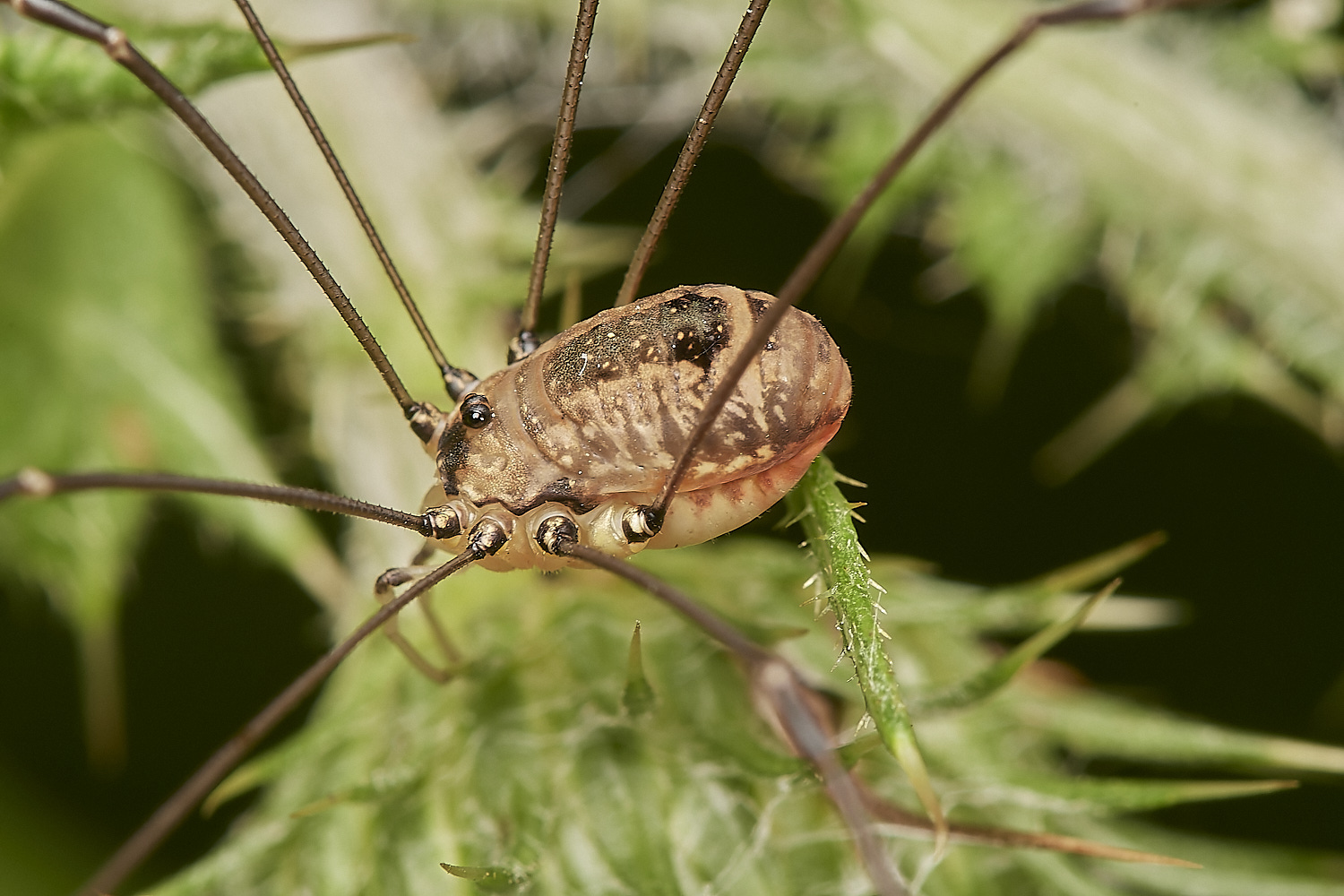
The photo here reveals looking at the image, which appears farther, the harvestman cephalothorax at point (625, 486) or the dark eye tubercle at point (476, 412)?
the dark eye tubercle at point (476, 412)

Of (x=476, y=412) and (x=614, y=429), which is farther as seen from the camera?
(x=476, y=412)

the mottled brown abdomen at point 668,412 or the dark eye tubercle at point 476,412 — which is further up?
the dark eye tubercle at point 476,412

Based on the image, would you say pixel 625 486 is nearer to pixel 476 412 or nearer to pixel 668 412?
pixel 668 412

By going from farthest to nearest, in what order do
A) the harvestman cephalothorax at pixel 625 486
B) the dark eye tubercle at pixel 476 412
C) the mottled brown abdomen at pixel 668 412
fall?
the dark eye tubercle at pixel 476 412 < the mottled brown abdomen at pixel 668 412 < the harvestman cephalothorax at pixel 625 486

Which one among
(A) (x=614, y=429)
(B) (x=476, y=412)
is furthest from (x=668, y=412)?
(B) (x=476, y=412)

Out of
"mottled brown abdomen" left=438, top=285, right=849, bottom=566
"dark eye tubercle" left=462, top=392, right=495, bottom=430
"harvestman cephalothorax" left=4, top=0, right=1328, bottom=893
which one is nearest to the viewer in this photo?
"harvestman cephalothorax" left=4, top=0, right=1328, bottom=893

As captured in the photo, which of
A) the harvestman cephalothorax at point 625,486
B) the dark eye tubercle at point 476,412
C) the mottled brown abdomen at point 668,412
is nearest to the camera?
the harvestman cephalothorax at point 625,486

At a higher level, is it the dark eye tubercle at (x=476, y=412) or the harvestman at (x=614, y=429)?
the dark eye tubercle at (x=476, y=412)
